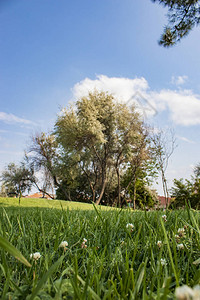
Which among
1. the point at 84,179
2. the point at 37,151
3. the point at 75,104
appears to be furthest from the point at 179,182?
the point at 37,151

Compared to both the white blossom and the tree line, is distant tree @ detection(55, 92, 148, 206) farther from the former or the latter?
the white blossom

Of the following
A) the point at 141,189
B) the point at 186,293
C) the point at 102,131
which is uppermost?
the point at 102,131

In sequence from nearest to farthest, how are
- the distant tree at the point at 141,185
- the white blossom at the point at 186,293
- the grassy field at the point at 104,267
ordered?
the white blossom at the point at 186,293, the grassy field at the point at 104,267, the distant tree at the point at 141,185

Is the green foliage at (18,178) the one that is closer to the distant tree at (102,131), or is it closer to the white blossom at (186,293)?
the distant tree at (102,131)

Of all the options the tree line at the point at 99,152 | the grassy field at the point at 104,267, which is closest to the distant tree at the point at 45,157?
the tree line at the point at 99,152

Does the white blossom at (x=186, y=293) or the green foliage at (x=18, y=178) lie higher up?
the green foliage at (x=18, y=178)

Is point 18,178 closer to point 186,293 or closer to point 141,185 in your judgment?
point 141,185

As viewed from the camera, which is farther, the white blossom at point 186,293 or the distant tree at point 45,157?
the distant tree at point 45,157

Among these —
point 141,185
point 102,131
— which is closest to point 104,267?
point 102,131

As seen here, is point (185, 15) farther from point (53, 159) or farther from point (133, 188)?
→ point (53, 159)

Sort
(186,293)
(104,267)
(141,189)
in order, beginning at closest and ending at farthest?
(186,293) → (104,267) → (141,189)

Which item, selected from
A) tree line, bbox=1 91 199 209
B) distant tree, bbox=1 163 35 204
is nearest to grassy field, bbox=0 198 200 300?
tree line, bbox=1 91 199 209

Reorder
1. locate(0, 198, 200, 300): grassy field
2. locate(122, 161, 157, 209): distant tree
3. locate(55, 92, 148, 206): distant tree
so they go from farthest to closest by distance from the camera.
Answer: locate(122, 161, 157, 209): distant tree < locate(55, 92, 148, 206): distant tree < locate(0, 198, 200, 300): grassy field

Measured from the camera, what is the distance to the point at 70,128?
18.1 metres
